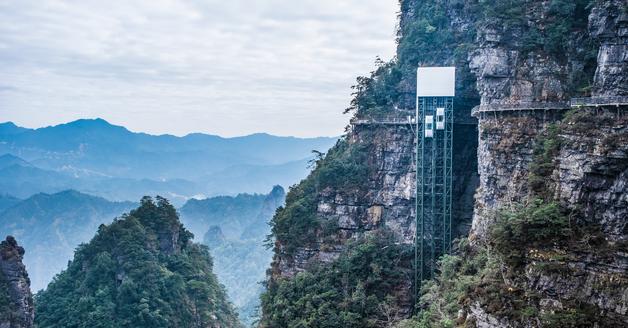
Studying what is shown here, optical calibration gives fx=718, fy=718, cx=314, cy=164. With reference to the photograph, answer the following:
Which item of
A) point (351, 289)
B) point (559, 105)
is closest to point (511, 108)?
point (559, 105)

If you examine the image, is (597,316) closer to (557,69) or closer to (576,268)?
(576,268)

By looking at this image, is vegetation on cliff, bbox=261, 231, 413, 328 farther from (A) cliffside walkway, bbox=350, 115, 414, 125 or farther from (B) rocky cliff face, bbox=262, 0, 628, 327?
(A) cliffside walkway, bbox=350, 115, 414, 125

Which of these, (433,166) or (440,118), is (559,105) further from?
(433,166)

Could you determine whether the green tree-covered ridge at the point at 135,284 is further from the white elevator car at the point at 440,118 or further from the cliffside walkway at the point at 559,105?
the cliffside walkway at the point at 559,105

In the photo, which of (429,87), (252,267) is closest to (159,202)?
(429,87)

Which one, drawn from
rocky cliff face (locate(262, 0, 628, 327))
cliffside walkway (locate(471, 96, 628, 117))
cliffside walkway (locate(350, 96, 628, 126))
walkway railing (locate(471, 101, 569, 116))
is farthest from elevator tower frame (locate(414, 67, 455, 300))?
walkway railing (locate(471, 101, 569, 116))

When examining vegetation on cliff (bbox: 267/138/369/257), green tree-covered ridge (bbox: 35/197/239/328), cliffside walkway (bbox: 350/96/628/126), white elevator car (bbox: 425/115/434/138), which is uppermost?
cliffside walkway (bbox: 350/96/628/126)

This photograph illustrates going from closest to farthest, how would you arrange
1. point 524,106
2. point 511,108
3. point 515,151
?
point 524,106, point 515,151, point 511,108
